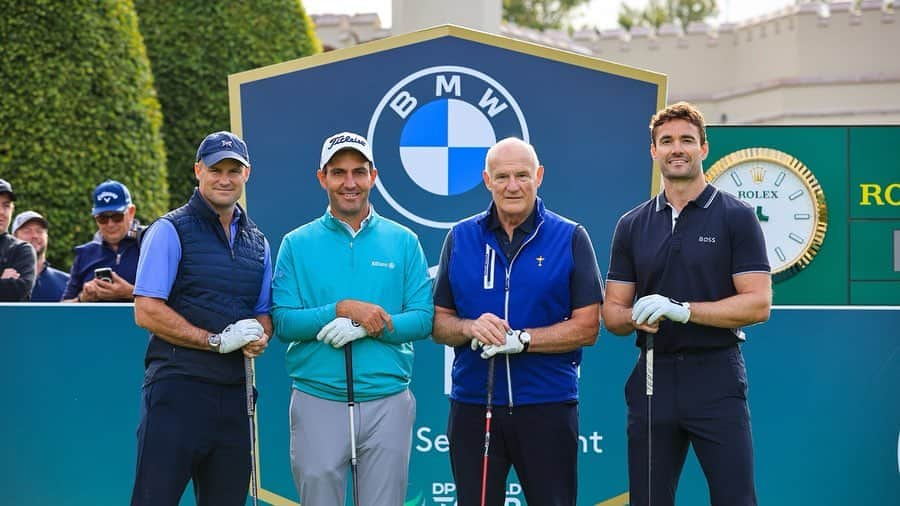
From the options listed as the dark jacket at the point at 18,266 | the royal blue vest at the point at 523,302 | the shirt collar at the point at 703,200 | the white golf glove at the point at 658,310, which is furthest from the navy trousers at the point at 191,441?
the dark jacket at the point at 18,266

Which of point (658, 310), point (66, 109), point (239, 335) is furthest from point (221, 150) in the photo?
point (66, 109)

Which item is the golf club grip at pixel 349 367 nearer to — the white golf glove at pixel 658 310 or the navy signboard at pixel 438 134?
the white golf glove at pixel 658 310

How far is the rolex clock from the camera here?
7094mm

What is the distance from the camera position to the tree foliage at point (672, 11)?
44594 mm

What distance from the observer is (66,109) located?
36.8ft

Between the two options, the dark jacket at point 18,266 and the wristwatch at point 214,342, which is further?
the dark jacket at point 18,266

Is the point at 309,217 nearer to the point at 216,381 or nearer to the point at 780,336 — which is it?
the point at 216,381

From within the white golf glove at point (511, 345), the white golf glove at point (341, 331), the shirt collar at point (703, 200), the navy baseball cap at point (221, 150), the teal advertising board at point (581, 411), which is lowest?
the teal advertising board at point (581, 411)

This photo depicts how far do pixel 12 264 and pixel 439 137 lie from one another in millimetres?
Answer: 2419

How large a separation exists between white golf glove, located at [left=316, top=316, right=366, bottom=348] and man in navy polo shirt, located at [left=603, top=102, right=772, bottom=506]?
881 millimetres

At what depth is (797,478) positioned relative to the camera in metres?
5.46

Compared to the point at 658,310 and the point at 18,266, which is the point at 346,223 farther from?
the point at 18,266

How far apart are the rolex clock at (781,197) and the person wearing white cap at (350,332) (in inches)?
123

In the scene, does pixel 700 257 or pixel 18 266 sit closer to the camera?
pixel 700 257
